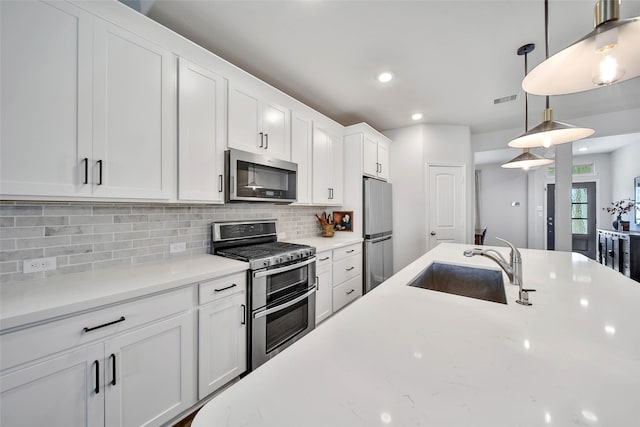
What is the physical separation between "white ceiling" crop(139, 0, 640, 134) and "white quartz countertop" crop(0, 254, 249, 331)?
1718 millimetres

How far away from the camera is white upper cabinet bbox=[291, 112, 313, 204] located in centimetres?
268

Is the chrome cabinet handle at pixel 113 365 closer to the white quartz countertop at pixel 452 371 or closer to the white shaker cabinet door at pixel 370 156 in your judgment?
the white quartz countertop at pixel 452 371

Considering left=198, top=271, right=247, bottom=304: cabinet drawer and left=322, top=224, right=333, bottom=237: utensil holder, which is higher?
left=322, top=224, right=333, bottom=237: utensil holder

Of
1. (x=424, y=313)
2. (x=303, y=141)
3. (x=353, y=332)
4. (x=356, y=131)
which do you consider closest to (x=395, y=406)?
(x=353, y=332)

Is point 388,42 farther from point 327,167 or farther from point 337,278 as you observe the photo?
point 337,278

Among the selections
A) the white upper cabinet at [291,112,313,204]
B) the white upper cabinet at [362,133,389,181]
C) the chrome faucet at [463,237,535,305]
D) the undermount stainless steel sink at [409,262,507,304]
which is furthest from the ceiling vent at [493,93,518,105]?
the chrome faucet at [463,237,535,305]

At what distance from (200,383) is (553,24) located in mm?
3441

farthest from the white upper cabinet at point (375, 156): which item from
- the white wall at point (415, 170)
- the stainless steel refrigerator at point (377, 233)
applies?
the white wall at point (415, 170)

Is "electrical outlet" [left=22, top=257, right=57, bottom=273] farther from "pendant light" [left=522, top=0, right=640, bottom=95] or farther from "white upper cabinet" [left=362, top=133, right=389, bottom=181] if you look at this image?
"white upper cabinet" [left=362, top=133, right=389, bottom=181]

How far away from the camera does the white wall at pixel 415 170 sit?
3.99m

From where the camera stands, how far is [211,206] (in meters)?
2.23

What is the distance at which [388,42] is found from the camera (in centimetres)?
202

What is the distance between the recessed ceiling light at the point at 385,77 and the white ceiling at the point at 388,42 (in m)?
0.06

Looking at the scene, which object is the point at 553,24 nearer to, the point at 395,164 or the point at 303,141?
the point at 303,141
